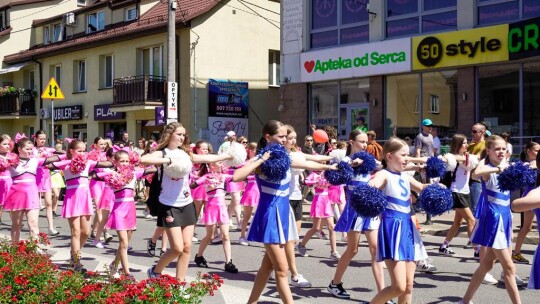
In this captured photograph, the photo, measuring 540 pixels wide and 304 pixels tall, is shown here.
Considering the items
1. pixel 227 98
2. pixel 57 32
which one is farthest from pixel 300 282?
pixel 57 32

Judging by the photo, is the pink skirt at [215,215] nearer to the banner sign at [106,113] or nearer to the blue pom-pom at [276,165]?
the blue pom-pom at [276,165]

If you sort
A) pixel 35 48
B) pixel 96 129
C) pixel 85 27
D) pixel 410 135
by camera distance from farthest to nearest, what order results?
pixel 35 48
pixel 85 27
pixel 96 129
pixel 410 135

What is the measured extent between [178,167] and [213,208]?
2.45 m

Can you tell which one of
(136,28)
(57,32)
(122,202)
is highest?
(57,32)

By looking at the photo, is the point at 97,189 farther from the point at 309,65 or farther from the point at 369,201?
the point at 309,65

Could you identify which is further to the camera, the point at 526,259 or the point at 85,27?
the point at 85,27

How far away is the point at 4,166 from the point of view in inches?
356

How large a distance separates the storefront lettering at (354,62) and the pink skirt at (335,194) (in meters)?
8.78

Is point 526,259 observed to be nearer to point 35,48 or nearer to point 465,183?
point 465,183

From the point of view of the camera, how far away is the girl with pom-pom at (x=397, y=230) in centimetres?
531

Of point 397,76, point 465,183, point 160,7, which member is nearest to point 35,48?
point 160,7

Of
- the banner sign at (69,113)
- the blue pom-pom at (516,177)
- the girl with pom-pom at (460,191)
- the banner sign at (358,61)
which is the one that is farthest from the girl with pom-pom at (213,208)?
the banner sign at (69,113)

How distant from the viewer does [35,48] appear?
34.9m

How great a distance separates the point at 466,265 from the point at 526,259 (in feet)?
3.46
